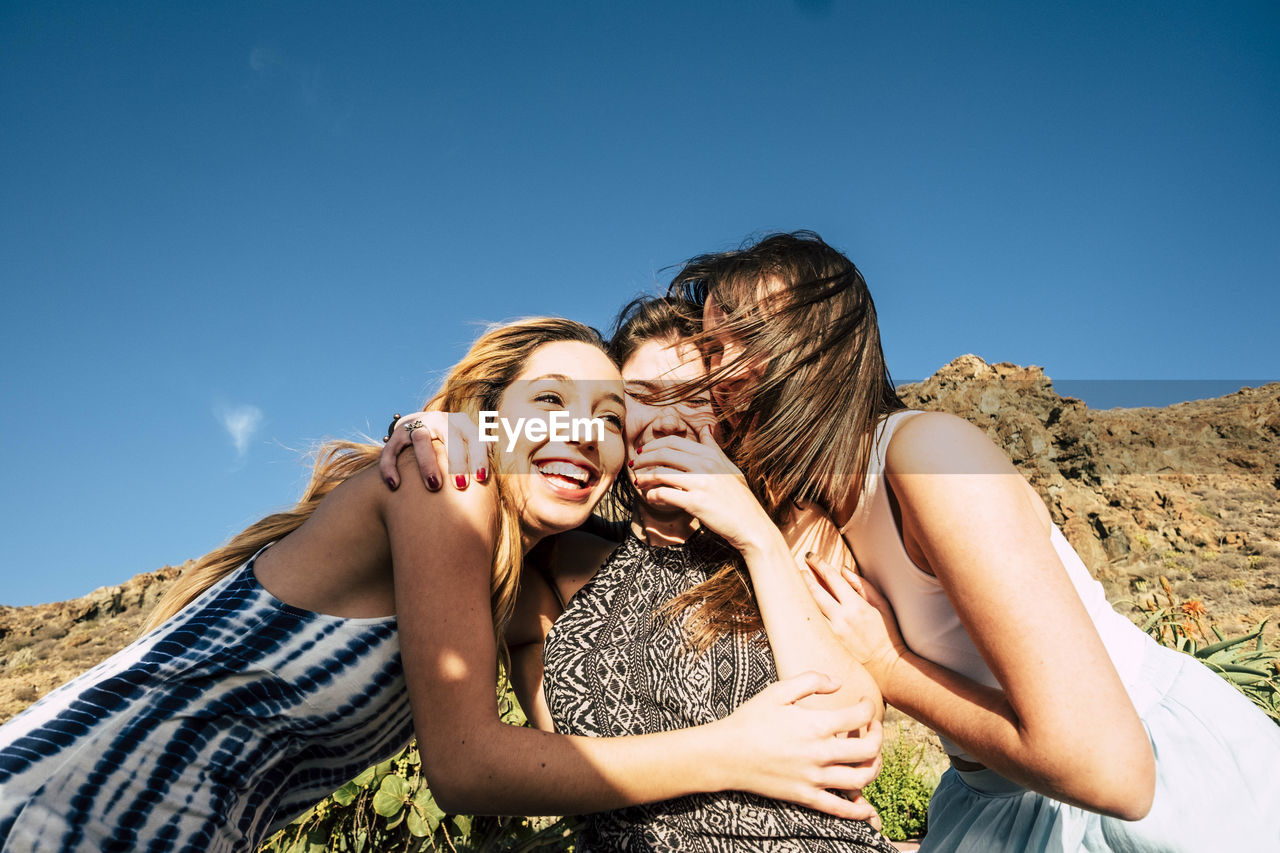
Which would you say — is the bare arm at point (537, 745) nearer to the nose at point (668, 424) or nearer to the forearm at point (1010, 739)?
the forearm at point (1010, 739)

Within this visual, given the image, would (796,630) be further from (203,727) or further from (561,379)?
(203,727)

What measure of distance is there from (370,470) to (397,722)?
73cm

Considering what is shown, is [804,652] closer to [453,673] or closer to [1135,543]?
[453,673]

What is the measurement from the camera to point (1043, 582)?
134cm

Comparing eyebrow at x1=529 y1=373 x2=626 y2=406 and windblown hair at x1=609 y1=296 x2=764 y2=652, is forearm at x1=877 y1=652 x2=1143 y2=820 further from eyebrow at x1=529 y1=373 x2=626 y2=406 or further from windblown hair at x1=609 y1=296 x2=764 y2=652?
eyebrow at x1=529 y1=373 x2=626 y2=406

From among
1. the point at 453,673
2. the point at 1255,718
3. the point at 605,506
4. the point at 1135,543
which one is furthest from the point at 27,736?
the point at 1135,543

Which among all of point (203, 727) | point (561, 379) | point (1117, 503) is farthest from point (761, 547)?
point (1117, 503)

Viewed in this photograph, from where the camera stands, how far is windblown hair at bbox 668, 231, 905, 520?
1795 millimetres

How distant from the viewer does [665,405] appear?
201 centimetres

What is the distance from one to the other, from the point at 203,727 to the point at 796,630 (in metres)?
1.40

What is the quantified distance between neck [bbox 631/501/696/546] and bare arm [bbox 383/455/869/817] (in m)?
0.62

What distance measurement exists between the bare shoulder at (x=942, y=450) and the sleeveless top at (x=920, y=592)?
0.09 meters

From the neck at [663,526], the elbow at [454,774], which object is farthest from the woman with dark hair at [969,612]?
the elbow at [454,774]

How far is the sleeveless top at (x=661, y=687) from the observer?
1.45 metres
